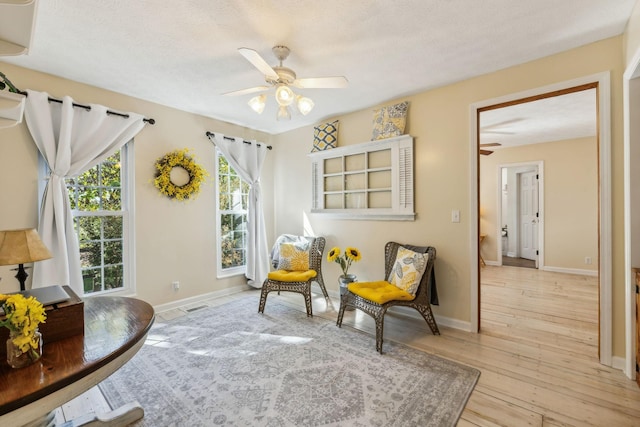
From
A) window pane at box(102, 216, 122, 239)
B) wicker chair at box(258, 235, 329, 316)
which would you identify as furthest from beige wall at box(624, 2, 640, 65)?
window pane at box(102, 216, 122, 239)

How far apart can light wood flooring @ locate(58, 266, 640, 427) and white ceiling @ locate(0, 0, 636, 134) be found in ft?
8.14

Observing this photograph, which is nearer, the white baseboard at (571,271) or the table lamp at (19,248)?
the table lamp at (19,248)

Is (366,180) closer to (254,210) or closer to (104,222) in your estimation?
(254,210)

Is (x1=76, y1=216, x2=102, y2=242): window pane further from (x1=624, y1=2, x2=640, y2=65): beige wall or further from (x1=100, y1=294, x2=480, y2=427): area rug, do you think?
(x1=624, y1=2, x2=640, y2=65): beige wall

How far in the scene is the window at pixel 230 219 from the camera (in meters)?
4.12

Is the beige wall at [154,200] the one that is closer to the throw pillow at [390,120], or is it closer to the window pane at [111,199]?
the window pane at [111,199]

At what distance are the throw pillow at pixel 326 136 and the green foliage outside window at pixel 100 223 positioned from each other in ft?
7.84

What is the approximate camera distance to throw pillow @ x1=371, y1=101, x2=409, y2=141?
3.23m

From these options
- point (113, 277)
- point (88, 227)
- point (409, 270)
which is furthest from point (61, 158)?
point (409, 270)

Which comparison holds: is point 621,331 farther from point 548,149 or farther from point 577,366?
point 548,149

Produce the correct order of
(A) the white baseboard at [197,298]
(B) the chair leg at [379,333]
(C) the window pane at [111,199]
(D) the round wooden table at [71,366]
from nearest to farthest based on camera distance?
1. (D) the round wooden table at [71,366]
2. (B) the chair leg at [379,333]
3. (C) the window pane at [111,199]
4. (A) the white baseboard at [197,298]

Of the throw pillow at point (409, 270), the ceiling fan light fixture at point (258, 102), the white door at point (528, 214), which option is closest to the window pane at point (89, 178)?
the ceiling fan light fixture at point (258, 102)

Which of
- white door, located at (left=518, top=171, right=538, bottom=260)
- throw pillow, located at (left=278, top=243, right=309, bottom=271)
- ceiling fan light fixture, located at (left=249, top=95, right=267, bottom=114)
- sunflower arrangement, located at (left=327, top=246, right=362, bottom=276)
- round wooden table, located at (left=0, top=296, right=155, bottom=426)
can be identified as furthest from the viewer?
white door, located at (left=518, top=171, right=538, bottom=260)

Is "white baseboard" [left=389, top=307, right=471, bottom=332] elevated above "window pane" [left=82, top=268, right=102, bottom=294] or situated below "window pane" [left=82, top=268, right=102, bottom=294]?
below
